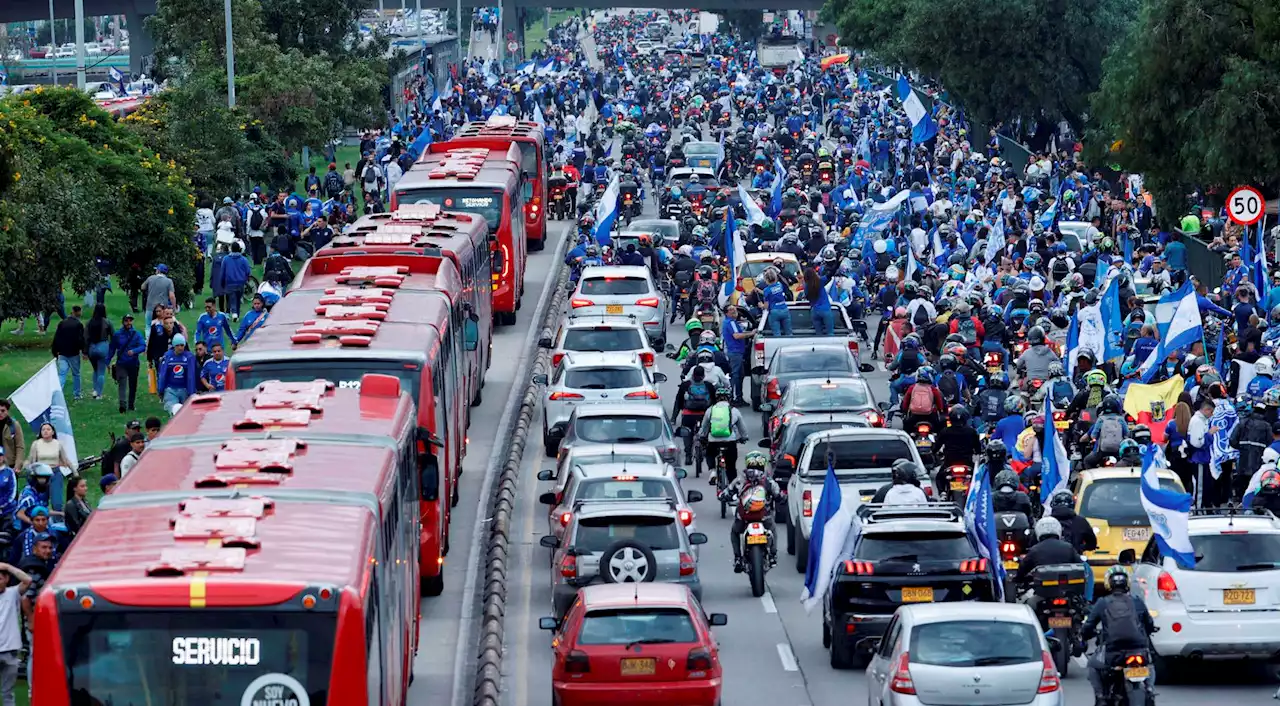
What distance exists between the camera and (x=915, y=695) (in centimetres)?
1656

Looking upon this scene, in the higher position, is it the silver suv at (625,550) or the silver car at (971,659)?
the silver car at (971,659)

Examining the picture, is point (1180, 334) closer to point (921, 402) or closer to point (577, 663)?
point (921, 402)

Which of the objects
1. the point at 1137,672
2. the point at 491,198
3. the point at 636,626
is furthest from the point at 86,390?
the point at 1137,672

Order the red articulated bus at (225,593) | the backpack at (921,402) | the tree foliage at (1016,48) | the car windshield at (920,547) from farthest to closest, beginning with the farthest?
the tree foliage at (1016,48), the backpack at (921,402), the car windshield at (920,547), the red articulated bus at (225,593)

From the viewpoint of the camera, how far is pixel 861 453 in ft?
82.2

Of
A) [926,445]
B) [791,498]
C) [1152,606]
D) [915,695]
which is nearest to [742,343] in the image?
[926,445]

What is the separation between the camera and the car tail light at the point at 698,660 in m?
18.3

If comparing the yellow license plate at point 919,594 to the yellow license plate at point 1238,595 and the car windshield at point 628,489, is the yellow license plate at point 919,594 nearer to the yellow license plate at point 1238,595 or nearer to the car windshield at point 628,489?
the yellow license plate at point 1238,595

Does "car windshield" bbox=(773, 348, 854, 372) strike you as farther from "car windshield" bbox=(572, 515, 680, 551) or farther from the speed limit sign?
"car windshield" bbox=(572, 515, 680, 551)

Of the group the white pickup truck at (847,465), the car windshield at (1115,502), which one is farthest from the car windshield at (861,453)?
the car windshield at (1115,502)

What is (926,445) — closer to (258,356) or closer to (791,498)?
(791,498)

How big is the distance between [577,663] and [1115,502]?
6.14m

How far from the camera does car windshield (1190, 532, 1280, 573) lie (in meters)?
19.3

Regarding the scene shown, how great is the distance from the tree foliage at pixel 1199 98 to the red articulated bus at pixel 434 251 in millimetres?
14437
